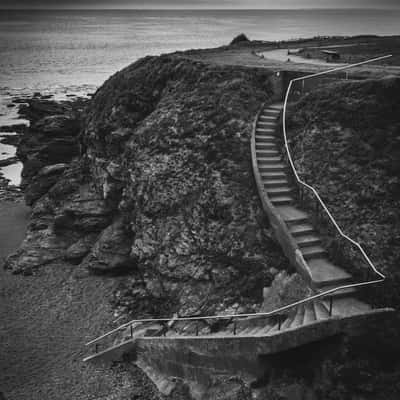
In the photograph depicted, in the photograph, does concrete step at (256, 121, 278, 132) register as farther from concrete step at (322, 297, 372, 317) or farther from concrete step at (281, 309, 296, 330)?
concrete step at (322, 297, 372, 317)

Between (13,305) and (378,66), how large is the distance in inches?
835

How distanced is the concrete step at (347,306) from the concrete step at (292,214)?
3693 mm

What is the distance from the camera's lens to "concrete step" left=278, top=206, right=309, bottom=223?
54.0 ft

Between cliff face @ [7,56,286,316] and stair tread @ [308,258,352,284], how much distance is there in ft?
5.91

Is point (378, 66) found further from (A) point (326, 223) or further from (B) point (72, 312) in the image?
(B) point (72, 312)

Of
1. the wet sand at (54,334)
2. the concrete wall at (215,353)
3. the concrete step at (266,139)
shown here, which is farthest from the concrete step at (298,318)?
the concrete step at (266,139)

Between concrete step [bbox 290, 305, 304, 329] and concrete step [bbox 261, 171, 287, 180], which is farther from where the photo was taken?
concrete step [bbox 261, 171, 287, 180]

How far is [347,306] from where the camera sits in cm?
1317

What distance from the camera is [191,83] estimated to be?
25.7 metres

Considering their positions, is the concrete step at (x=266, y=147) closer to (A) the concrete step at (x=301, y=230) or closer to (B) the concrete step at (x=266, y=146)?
(B) the concrete step at (x=266, y=146)

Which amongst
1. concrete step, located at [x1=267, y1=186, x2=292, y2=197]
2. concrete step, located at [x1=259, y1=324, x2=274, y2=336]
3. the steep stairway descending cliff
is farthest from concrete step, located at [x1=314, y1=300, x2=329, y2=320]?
concrete step, located at [x1=267, y1=186, x2=292, y2=197]

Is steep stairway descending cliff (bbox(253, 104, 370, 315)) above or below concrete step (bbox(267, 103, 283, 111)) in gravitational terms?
below

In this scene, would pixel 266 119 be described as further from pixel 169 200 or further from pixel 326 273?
pixel 326 273

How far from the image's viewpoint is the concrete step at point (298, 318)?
521 inches
